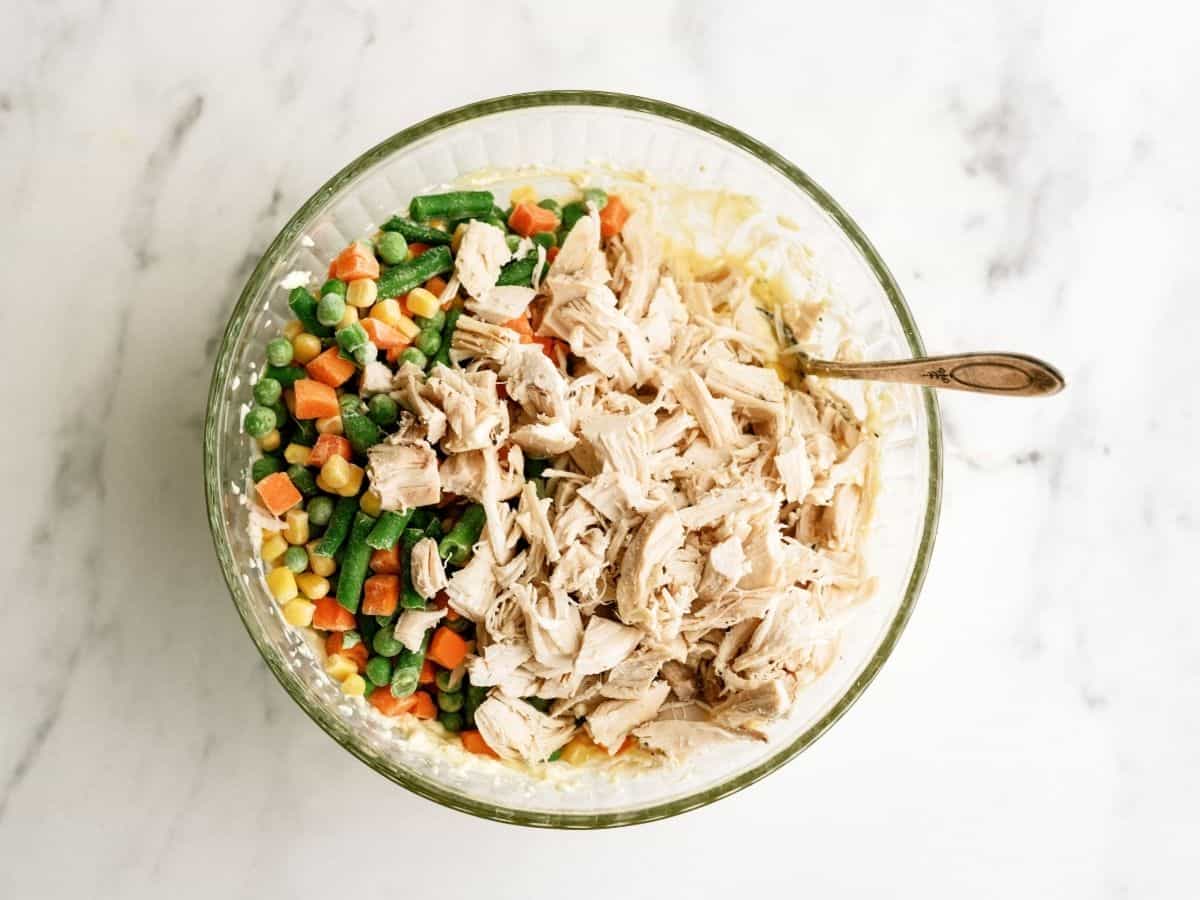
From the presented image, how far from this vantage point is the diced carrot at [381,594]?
9.76 feet

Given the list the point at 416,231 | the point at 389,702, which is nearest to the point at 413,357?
the point at 416,231

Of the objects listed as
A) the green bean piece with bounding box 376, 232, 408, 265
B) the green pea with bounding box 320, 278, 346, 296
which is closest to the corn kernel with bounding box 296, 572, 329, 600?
the green pea with bounding box 320, 278, 346, 296

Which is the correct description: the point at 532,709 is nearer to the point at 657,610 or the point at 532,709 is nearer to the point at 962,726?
the point at 657,610

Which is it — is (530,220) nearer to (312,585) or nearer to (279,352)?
(279,352)

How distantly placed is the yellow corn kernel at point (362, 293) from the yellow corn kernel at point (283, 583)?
777 mm

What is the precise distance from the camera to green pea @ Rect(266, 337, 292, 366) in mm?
3049

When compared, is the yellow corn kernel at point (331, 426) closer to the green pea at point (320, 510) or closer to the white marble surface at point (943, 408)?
the green pea at point (320, 510)

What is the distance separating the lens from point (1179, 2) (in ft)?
12.8

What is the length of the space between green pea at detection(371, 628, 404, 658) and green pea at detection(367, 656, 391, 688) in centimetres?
2

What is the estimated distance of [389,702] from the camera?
10.1 ft

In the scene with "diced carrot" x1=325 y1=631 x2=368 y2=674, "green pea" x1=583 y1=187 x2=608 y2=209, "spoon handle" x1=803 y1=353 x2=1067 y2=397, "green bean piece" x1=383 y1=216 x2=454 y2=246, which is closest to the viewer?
"spoon handle" x1=803 y1=353 x2=1067 y2=397

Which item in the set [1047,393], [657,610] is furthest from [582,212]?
[1047,393]

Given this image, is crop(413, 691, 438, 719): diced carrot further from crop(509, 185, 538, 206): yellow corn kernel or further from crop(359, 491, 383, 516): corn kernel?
crop(509, 185, 538, 206): yellow corn kernel

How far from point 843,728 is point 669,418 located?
133cm
